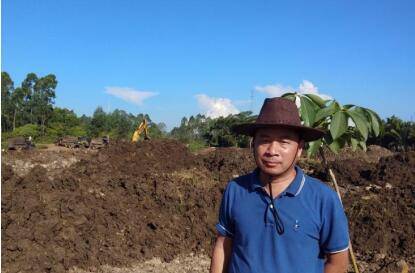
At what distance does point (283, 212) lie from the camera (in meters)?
1.83

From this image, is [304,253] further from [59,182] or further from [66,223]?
[59,182]

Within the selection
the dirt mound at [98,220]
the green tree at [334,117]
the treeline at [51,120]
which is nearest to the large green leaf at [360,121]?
the green tree at [334,117]

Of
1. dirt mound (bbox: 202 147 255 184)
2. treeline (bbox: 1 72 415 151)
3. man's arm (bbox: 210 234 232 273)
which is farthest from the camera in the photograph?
treeline (bbox: 1 72 415 151)

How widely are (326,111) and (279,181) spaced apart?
0.52m

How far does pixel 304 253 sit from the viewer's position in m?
1.82

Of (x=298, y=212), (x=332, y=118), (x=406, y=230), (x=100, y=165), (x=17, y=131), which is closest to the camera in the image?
(x=298, y=212)

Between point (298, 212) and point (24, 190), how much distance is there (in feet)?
21.8

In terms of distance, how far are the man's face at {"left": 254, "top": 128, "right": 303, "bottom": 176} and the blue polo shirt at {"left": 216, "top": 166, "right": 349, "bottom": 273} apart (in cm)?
8

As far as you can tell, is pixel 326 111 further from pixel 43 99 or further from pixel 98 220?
pixel 43 99

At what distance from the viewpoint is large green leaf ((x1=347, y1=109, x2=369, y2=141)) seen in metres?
2.18

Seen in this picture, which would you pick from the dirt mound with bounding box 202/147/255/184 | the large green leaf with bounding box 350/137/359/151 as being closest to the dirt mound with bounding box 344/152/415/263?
the dirt mound with bounding box 202/147/255/184

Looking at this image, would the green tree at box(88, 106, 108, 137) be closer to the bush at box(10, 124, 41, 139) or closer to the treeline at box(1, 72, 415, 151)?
the treeline at box(1, 72, 415, 151)

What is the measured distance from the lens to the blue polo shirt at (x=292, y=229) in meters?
1.81

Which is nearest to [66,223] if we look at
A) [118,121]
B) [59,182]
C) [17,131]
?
[59,182]
